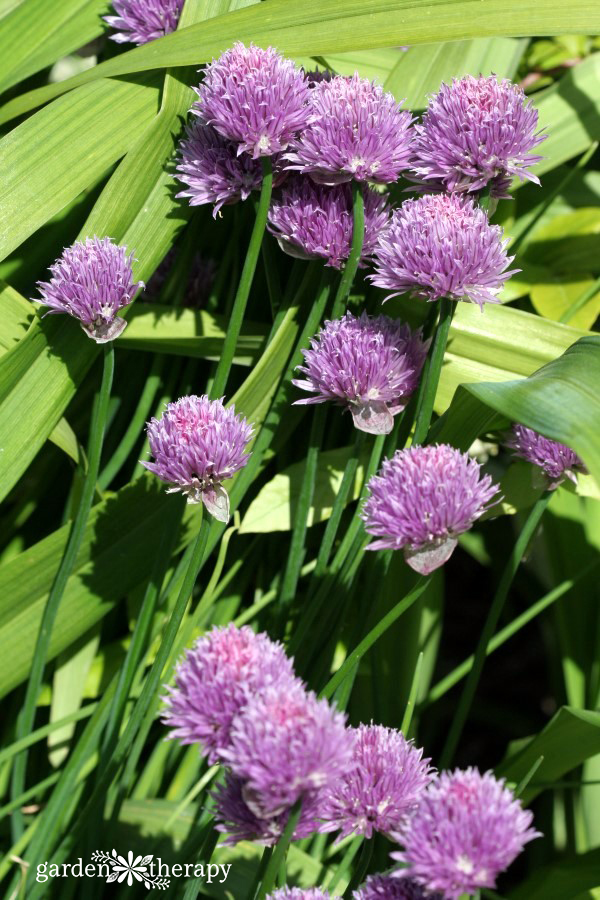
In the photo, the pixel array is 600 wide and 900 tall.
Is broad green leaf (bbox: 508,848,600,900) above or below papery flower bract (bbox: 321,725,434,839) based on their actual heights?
above

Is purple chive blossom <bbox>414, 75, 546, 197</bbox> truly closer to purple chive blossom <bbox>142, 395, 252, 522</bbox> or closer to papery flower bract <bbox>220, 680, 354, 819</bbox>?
purple chive blossom <bbox>142, 395, 252, 522</bbox>

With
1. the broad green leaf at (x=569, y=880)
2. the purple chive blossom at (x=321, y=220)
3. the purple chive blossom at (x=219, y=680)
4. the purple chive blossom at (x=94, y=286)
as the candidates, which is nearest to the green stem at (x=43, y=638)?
the purple chive blossom at (x=94, y=286)

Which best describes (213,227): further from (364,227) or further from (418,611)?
(418,611)

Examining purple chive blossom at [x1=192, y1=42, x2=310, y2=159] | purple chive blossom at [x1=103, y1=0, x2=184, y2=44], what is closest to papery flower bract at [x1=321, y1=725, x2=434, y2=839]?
purple chive blossom at [x1=192, y1=42, x2=310, y2=159]

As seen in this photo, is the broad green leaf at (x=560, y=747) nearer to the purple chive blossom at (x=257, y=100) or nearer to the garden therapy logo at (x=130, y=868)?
the garden therapy logo at (x=130, y=868)

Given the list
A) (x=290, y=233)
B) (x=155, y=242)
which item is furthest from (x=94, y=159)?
(x=290, y=233)

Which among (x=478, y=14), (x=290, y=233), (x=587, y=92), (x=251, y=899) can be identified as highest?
(x=587, y=92)

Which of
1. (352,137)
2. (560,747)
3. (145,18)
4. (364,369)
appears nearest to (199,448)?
(364,369)
